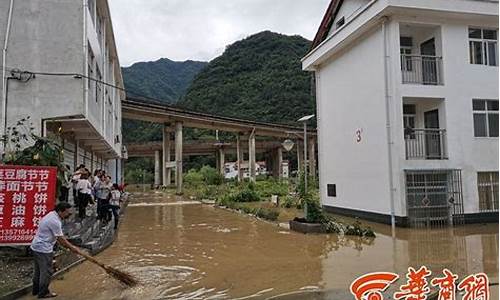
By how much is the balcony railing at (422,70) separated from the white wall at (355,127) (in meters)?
1.11

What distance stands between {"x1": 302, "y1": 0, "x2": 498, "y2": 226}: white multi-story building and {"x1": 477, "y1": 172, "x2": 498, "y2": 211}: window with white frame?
34mm

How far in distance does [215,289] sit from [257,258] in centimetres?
242

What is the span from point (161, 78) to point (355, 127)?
204 ft

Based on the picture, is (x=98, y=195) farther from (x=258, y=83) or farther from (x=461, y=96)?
(x=258, y=83)

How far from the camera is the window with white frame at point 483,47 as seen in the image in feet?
48.6

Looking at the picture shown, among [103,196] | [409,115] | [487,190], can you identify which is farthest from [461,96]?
[103,196]

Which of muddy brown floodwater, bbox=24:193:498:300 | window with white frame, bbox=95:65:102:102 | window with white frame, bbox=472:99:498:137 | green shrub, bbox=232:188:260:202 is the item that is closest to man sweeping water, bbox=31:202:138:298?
muddy brown floodwater, bbox=24:193:498:300

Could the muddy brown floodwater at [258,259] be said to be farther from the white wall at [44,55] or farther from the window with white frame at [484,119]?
the white wall at [44,55]

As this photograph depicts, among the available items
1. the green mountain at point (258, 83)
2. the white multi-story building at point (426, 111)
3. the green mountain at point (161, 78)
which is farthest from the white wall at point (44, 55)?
the green mountain at point (161, 78)

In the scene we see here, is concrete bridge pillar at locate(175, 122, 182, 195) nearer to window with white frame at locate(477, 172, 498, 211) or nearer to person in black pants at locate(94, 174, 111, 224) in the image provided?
person in black pants at locate(94, 174, 111, 224)

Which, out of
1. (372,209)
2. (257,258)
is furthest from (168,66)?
(257,258)

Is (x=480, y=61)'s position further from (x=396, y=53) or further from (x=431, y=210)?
(x=431, y=210)

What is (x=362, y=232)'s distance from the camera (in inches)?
463

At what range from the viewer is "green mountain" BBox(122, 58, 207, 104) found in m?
65.5
